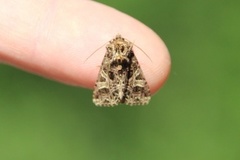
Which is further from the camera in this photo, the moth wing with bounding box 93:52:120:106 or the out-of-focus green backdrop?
the out-of-focus green backdrop

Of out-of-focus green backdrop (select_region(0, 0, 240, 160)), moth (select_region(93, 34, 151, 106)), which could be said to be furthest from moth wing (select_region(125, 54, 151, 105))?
out-of-focus green backdrop (select_region(0, 0, 240, 160))

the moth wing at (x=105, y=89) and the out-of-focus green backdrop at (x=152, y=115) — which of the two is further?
the out-of-focus green backdrop at (x=152, y=115)

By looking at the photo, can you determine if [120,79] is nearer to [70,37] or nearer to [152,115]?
[70,37]

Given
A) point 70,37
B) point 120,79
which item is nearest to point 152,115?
point 120,79

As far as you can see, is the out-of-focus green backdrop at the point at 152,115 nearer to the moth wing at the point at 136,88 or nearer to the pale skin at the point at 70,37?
the moth wing at the point at 136,88

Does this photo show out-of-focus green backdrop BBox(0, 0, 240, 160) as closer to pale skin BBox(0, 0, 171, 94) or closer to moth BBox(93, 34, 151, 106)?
moth BBox(93, 34, 151, 106)

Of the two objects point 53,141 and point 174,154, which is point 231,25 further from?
point 53,141

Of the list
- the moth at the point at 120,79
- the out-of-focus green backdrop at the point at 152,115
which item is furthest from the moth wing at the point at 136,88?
the out-of-focus green backdrop at the point at 152,115
